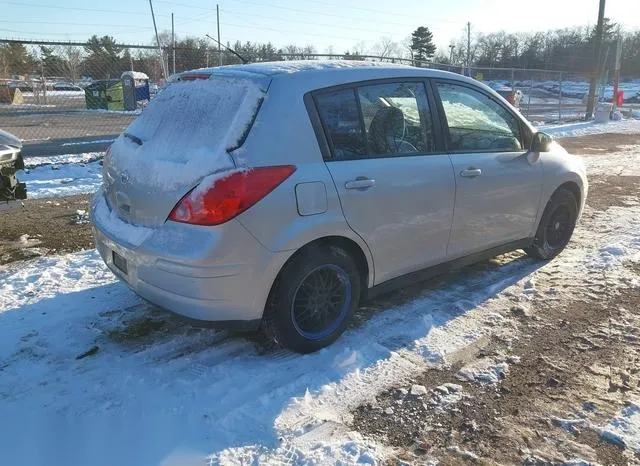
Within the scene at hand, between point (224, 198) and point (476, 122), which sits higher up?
point (476, 122)

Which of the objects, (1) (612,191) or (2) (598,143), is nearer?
(1) (612,191)

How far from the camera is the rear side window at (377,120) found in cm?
345

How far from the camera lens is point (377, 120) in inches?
145

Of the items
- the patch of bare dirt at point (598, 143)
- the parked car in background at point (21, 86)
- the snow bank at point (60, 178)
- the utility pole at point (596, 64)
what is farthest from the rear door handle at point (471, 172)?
the parked car in background at point (21, 86)

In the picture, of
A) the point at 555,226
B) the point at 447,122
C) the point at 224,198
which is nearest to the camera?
the point at 224,198

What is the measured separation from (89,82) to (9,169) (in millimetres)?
16967

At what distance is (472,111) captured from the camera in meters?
4.36

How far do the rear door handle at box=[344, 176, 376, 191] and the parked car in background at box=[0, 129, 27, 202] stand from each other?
3.44 meters

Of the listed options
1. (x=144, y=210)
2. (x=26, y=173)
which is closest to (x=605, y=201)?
(x=144, y=210)

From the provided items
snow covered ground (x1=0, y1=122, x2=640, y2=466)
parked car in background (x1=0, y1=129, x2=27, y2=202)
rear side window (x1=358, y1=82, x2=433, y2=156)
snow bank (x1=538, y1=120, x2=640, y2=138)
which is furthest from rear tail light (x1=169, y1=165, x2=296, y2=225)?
snow bank (x1=538, y1=120, x2=640, y2=138)

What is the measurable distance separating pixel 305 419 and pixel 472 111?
2776 mm

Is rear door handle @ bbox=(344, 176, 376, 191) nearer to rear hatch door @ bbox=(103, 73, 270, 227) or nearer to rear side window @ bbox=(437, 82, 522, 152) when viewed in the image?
Answer: rear hatch door @ bbox=(103, 73, 270, 227)

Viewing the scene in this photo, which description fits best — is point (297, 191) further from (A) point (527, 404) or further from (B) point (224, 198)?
(A) point (527, 404)

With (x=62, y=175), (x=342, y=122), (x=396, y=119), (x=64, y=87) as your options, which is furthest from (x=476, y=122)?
(x=64, y=87)
